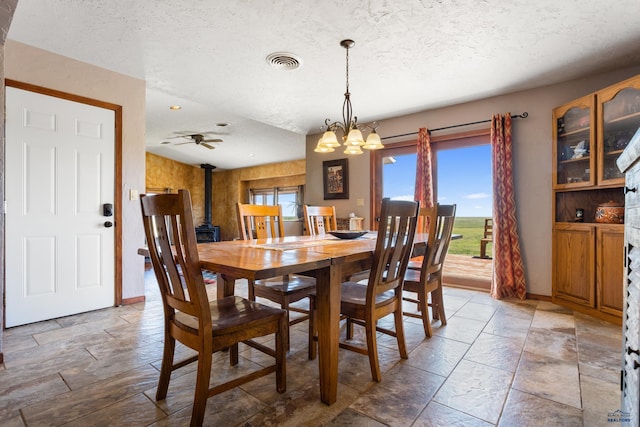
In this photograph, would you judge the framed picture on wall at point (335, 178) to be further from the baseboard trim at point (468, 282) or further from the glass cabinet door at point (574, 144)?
the glass cabinet door at point (574, 144)

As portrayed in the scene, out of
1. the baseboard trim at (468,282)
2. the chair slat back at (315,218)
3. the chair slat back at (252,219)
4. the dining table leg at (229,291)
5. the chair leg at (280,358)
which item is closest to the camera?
the chair leg at (280,358)

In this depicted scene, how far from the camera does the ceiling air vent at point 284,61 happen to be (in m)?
2.81

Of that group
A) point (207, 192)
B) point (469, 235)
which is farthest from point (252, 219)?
→ point (207, 192)

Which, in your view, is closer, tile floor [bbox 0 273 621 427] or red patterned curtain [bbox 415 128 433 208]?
tile floor [bbox 0 273 621 427]

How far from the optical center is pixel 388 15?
225 centimetres

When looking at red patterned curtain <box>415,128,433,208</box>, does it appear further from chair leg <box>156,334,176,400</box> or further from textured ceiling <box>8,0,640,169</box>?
chair leg <box>156,334,176,400</box>

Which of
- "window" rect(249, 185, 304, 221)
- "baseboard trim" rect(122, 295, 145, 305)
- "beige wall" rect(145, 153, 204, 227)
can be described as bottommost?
"baseboard trim" rect(122, 295, 145, 305)

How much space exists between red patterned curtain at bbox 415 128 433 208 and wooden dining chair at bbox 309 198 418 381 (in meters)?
2.30

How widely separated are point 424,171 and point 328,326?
3067 mm

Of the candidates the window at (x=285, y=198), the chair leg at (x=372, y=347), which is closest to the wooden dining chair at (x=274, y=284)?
the chair leg at (x=372, y=347)

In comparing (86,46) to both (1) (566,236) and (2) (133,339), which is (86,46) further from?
(1) (566,236)

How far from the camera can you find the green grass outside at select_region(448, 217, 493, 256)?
15.8 feet

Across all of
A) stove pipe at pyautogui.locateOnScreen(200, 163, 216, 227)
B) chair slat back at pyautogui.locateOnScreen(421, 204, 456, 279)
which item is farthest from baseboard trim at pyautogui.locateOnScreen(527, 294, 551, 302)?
stove pipe at pyautogui.locateOnScreen(200, 163, 216, 227)

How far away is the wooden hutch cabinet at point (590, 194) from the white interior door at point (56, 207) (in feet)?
14.7
